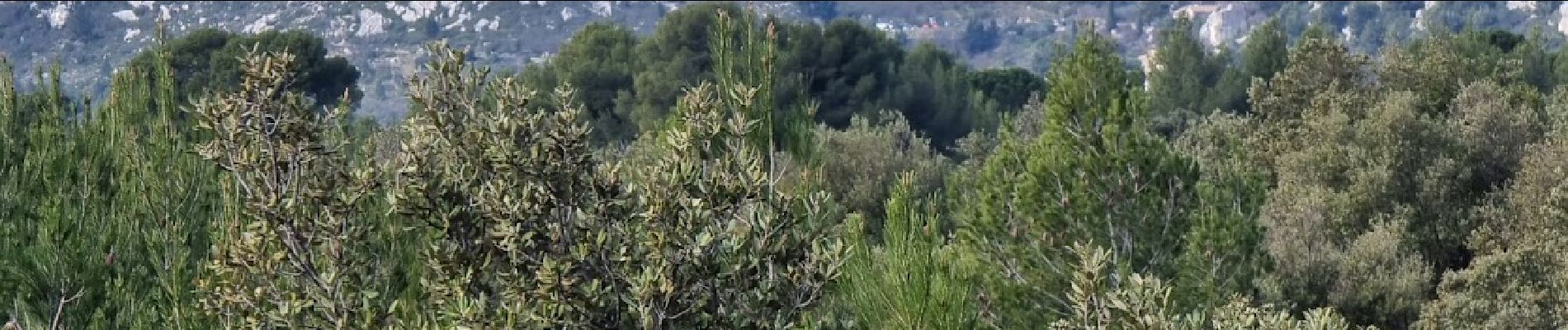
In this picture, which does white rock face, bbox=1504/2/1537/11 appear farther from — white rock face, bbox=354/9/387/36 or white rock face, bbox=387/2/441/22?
white rock face, bbox=354/9/387/36

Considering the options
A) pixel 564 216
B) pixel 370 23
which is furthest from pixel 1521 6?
pixel 564 216

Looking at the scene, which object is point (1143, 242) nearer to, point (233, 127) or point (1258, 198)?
point (1258, 198)

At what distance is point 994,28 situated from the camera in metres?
170

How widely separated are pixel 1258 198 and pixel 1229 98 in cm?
3149

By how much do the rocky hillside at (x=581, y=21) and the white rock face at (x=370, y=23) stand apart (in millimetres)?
102

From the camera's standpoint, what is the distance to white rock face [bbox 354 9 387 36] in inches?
4220

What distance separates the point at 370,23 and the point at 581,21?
22.9m

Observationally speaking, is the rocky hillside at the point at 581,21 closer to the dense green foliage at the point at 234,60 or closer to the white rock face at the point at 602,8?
the white rock face at the point at 602,8

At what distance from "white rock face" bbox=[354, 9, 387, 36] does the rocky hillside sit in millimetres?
102

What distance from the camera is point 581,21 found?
128 metres

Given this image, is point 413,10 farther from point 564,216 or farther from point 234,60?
point 564,216

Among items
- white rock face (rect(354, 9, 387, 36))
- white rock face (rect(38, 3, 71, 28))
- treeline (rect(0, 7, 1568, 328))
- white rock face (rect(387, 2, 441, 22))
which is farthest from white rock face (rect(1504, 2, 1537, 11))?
treeline (rect(0, 7, 1568, 328))

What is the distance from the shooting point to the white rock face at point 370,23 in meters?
107

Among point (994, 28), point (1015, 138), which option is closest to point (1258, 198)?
point (1015, 138)
